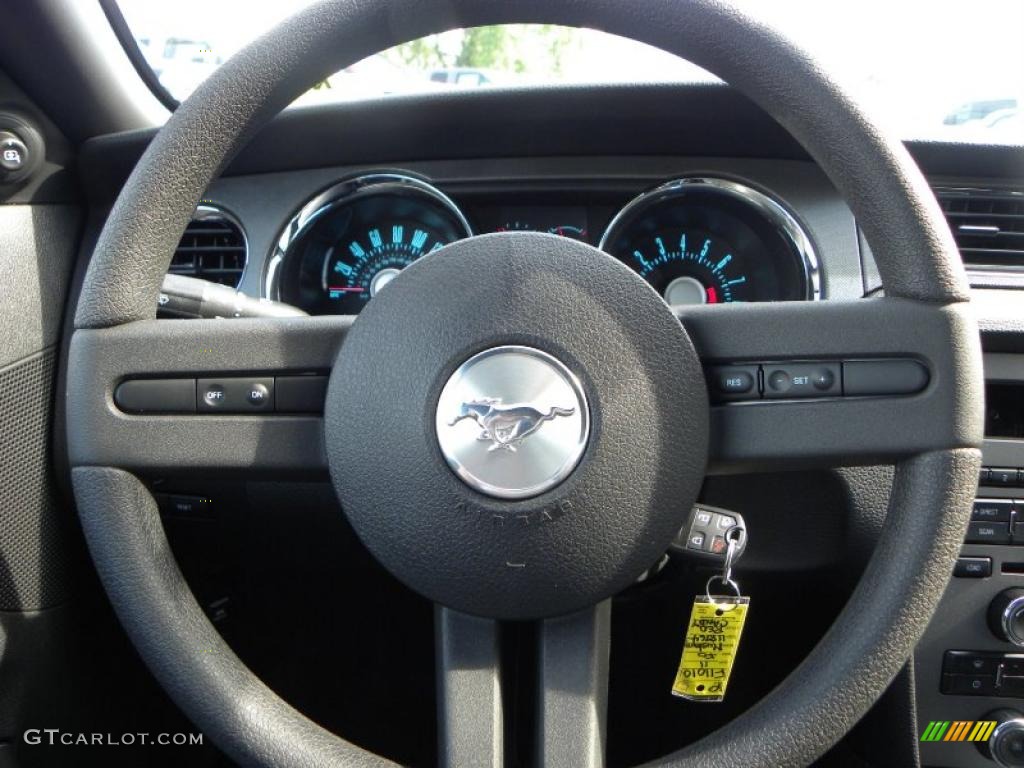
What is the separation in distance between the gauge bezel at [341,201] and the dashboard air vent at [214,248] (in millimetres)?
58

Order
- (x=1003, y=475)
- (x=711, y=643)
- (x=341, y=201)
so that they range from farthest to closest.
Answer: (x=341, y=201) → (x=1003, y=475) → (x=711, y=643)

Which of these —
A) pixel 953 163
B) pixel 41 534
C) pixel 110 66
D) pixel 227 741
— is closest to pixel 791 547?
pixel 953 163

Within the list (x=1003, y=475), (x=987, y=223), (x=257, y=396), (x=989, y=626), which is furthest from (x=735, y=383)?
(x=987, y=223)

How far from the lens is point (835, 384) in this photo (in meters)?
0.90

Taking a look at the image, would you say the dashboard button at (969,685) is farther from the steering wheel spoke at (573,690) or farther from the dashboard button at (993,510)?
the steering wheel spoke at (573,690)

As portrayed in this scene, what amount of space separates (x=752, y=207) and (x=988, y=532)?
551mm

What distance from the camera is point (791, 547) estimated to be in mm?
1289

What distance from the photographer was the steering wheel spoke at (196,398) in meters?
0.93

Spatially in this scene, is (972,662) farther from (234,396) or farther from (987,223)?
(234,396)

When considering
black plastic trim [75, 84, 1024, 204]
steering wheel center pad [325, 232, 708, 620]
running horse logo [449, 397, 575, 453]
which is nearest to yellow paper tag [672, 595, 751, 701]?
steering wheel center pad [325, 232, 708, 620]

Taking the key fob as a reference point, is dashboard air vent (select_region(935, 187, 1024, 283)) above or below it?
above

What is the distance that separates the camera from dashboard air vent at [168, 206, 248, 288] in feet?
5.27

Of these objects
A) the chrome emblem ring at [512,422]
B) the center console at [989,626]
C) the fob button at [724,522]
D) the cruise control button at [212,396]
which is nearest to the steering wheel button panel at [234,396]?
the cruise control button at [212,396]

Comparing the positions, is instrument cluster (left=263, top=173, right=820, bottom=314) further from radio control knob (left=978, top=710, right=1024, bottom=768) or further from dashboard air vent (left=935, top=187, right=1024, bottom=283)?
radio control knob (left=978, top=710, right=1024, bottom=768)
